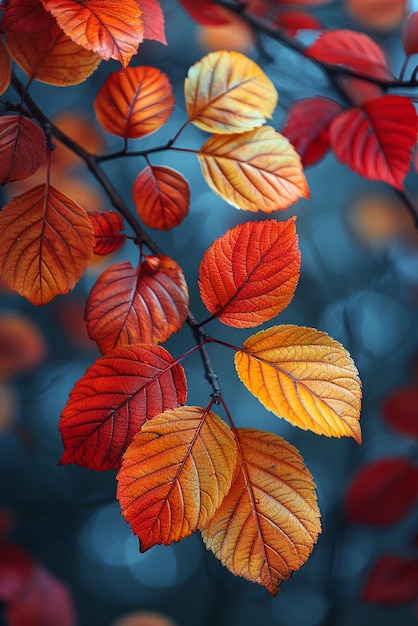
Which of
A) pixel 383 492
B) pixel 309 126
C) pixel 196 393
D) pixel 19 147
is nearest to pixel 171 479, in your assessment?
pixel 19 147

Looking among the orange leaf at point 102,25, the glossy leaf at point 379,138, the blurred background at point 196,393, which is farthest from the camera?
the blurred background at point 196,393

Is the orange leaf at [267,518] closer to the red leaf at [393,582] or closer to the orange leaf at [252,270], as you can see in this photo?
the orange leaf at [252,270]

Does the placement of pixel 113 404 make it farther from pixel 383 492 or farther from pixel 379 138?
pixel 383 492

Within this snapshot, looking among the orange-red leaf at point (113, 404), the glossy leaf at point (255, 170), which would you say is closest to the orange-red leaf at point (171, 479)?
the orange-red leaf at point (113, 404)

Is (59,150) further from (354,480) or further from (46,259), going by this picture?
(354,480)

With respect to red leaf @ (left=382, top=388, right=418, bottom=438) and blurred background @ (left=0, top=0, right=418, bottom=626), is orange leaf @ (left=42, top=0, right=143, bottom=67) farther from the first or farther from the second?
red leaf @ (left=382, top=388, right=418, bottom=438)
